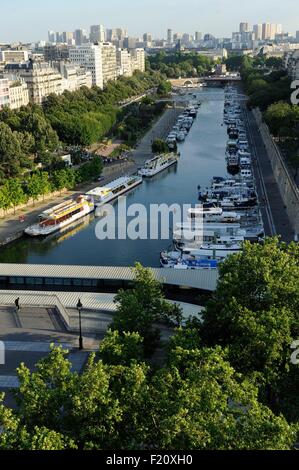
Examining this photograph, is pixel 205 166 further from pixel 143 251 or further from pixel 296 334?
pixel 296 334

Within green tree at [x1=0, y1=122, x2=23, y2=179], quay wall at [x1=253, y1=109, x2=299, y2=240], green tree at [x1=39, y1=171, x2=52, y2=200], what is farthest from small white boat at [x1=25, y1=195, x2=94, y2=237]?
quay wall at [x1=253, y1=109, x2=299, y2=240]

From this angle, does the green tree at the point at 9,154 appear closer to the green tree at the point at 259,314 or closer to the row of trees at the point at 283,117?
the row of trees at the point at 283,117

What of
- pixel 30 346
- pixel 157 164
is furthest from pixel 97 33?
pixel 30 346

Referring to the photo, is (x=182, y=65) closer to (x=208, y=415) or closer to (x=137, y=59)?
(x=137, y=59)

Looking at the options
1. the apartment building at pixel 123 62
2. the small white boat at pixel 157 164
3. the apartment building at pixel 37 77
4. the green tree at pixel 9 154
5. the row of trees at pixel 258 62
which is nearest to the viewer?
the green tree at pixel 9 154

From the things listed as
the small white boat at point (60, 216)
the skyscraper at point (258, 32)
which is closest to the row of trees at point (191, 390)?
the small white boat at point (60, 216)
